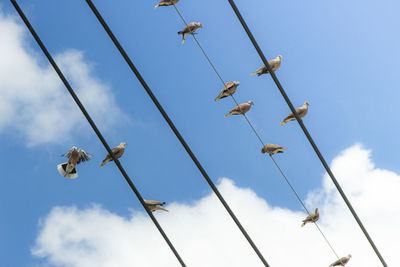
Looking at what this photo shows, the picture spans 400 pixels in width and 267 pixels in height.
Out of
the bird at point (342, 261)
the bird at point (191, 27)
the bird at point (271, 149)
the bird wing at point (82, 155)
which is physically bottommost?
the bird at point (342, 261)

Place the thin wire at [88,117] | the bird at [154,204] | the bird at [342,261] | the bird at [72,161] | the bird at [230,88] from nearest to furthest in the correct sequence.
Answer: the thin wire at [88,117], the bird at [154,204], the bird at [230,88], the bird at [72,161], the bird at [342,261]

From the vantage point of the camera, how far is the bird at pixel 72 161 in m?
7.03

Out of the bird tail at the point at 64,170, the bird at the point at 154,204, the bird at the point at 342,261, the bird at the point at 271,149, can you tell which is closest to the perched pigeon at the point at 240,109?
the bird at the point at 271,149

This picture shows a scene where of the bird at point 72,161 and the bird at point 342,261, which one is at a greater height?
the bird at point 72,161

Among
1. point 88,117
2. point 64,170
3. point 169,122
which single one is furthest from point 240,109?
point 64,170

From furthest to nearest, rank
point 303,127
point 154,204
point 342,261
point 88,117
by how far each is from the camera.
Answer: point 342,261 < point 154,204 < point 303,127 < point 88,117

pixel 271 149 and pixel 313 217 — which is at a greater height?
pixel 271 149

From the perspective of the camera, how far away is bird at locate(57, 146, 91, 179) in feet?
23.1

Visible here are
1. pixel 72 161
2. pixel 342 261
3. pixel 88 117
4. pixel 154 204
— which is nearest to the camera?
pixel 88 117

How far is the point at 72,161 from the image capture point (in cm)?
704

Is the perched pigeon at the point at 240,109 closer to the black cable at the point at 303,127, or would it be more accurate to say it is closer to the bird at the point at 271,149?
the bird at the point at 271,149

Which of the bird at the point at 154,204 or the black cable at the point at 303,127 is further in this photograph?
the bird at the point at 154,204

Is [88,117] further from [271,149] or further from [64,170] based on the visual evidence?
[271,149]

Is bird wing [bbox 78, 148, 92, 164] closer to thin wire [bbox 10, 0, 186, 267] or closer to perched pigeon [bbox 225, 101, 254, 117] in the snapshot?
thin wire [bbox 10, 0, 186, 267]
